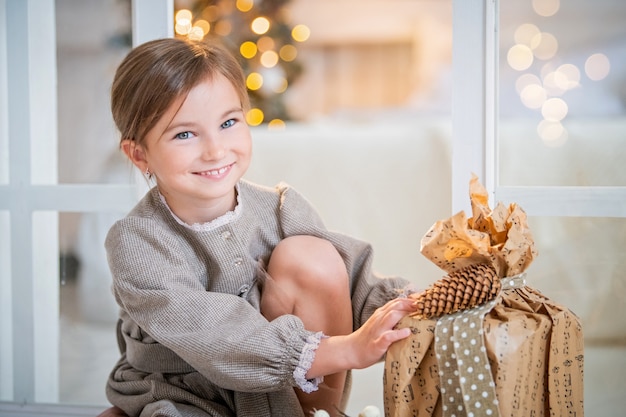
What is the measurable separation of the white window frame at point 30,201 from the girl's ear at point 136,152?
39 centimetres

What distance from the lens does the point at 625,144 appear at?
1.28 metres

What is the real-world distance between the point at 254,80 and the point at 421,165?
208cm

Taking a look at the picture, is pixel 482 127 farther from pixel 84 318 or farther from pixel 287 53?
pixel 287 53

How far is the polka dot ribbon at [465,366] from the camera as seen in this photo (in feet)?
2.64

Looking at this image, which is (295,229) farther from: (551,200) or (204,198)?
(551,200)

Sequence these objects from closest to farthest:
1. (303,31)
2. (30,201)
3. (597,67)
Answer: (597,67), (30,201), (303,31)

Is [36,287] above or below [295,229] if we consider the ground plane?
→ below

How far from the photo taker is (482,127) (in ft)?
4.25

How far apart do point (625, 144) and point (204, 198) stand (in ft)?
2.57

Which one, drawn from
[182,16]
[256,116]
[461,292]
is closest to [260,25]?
[256,116]

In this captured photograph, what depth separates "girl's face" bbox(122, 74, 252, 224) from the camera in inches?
40.9

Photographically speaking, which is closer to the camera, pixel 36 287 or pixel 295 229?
pixel 295 229

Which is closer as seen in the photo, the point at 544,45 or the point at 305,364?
the point at 305,364

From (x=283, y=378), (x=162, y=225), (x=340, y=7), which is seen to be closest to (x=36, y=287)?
(x=162, y=225)
